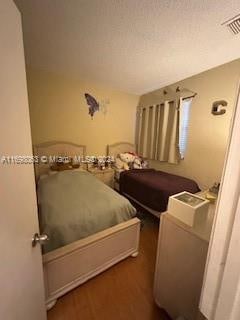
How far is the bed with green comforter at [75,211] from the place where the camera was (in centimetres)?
131

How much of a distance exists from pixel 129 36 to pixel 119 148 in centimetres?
229

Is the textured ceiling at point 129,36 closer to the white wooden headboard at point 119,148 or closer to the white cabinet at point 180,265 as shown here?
the white wooden headboard at point 119,148

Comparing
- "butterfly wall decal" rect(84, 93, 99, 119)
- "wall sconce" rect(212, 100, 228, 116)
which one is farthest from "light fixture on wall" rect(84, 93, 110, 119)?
"wall sconce" rect(212, 100, 228, 116)

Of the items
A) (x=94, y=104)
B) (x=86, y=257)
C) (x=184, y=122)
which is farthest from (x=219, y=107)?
(x=86, y=257)

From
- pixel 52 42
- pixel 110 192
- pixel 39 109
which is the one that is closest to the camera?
pixel 52 42

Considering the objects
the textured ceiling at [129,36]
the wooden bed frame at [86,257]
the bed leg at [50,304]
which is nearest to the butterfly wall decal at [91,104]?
the textured ceiling at [129,36]

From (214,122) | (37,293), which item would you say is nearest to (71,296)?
(37,293)

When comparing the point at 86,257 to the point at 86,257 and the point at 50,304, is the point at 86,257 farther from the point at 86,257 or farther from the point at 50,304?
the point at 50,304

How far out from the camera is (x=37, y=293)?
0.84 meters

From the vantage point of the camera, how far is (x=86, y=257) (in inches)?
54.6

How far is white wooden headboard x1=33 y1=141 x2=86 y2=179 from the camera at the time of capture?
110 inches

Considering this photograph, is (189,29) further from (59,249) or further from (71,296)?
(71,296)

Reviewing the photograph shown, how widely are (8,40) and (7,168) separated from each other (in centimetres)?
48

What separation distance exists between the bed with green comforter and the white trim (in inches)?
46.1
